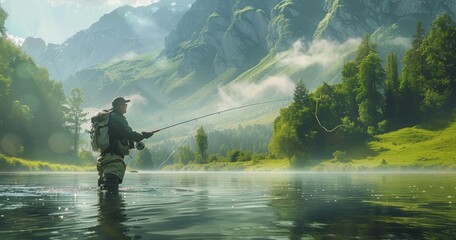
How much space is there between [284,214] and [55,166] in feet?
302

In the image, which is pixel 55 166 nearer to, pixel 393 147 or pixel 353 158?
pixel 353 158

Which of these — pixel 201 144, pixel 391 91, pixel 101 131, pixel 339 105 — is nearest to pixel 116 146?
pixel 101 131

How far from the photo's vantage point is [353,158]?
3964 inches

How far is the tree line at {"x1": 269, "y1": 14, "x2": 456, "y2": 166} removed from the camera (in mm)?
109500

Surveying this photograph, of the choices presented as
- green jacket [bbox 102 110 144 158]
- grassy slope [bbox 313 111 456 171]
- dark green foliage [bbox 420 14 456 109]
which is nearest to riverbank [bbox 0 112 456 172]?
grassy slope [bbox 313 111 456 171]

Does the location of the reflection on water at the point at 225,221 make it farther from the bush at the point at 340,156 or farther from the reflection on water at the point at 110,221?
the bush at the point at 340,156

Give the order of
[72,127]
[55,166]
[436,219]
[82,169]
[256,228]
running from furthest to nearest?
1. [72,127]
2. [82,169]
3. [55,166]
4. [436,219]
5. [256,228]

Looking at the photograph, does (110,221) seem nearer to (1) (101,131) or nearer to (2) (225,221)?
(2) (225,221)

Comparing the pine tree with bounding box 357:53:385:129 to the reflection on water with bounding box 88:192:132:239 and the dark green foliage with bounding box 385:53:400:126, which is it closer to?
the dark green foliage with bounding box 385:53:400:126

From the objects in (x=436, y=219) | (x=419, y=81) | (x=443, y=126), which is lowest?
(x=436, y=219)

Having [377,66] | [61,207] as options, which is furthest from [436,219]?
[377,66]

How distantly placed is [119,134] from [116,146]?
1.75 ft

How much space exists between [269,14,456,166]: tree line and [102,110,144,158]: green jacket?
90.2 meters

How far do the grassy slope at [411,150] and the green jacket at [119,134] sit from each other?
239 ft
